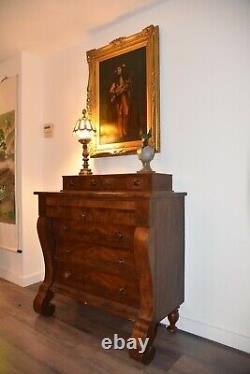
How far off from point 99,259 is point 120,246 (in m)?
0.22

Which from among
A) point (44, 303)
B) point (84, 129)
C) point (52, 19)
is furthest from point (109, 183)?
point (52, 19)

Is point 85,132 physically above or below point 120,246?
above

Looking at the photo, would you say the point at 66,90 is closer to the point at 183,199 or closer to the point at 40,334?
the point at 183,199

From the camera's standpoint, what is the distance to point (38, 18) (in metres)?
2.38

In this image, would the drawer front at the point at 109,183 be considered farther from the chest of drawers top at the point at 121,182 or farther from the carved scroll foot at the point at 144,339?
the carved scroll foot at the point at 144,339

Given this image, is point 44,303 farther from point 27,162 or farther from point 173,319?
point 27,162

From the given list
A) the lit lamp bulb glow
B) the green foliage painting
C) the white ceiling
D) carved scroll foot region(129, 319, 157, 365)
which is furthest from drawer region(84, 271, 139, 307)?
the white ceiling

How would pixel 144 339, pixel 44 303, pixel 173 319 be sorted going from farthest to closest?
1. pixel 44 303
2. pixel 173 319
3. pixel 144 339

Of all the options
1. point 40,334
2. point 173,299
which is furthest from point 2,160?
point 173,299

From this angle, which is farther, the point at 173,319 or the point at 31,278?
the point at 31,278

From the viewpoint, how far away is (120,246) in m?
1.87

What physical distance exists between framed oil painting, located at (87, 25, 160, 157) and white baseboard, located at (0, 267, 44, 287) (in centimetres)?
159

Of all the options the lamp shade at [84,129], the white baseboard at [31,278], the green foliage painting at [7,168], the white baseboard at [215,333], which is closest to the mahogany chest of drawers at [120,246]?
the white baseboard at [215,333]

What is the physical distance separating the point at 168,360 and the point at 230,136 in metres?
1.53
